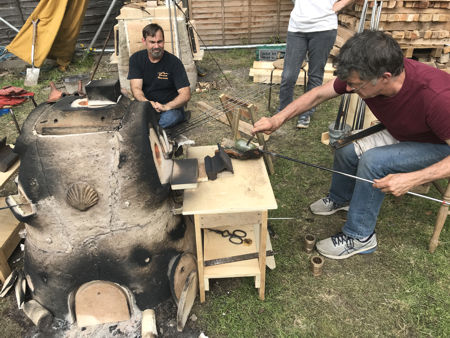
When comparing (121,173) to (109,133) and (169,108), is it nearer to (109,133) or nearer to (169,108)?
(109,133)

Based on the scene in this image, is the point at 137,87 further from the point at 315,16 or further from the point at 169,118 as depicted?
the point at 315,16

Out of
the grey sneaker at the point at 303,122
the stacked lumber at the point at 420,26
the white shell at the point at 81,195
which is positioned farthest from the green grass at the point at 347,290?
the stacked lumber at the point at 420,26

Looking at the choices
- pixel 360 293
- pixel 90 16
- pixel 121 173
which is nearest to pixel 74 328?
pixel 121 173

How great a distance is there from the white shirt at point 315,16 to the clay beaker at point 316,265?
331 centimetres

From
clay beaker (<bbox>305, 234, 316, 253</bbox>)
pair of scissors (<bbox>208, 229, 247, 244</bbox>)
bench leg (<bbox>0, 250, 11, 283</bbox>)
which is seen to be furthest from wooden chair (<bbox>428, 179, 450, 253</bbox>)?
bench leg (<bbox>0, 250, 11, 283</bbox>)

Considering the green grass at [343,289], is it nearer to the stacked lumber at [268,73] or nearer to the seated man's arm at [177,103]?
the seated man's arm at [177,103]

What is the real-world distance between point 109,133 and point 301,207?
8.28 feet

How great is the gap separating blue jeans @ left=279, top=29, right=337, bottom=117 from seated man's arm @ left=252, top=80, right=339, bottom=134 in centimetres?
197

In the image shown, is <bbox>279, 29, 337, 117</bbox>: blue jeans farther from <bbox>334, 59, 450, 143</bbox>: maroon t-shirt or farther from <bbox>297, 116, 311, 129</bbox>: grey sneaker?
<bbox>334, 59, 450, 143</bbox>: maroon t-shirt

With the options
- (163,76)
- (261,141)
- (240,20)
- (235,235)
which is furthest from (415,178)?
(240,20)

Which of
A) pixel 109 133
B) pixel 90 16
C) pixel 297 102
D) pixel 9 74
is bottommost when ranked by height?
pixel 9 74

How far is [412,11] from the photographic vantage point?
5996 mm

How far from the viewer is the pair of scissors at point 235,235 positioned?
3339mm

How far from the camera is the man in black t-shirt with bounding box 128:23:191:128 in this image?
188 inches
